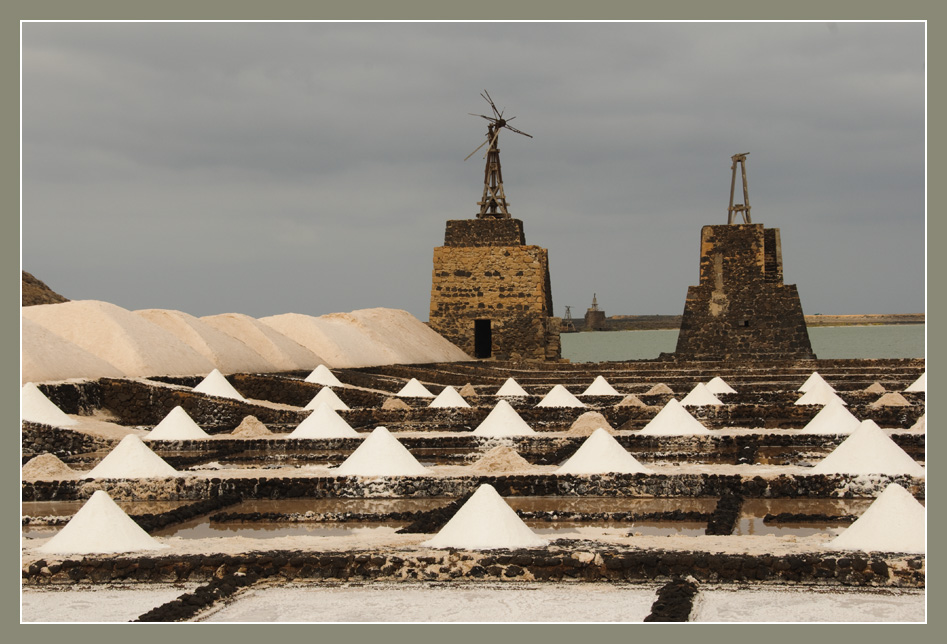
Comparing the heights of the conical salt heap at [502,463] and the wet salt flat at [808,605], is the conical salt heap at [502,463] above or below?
above

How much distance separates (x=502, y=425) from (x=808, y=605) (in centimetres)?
519

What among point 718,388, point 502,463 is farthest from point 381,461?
point 718,388

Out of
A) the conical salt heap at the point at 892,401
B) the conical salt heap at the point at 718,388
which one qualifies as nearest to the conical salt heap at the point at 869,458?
the conical salt heap at the point at 892,401

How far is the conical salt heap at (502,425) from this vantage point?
28.4ft

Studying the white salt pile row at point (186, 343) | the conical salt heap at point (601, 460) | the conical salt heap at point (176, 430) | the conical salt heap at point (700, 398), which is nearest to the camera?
the conical salt heap at point (601, 460)

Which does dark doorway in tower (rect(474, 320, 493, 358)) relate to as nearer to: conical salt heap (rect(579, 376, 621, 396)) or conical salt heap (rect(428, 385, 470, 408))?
conical salt heap (rect(579, 376, 621, 396))

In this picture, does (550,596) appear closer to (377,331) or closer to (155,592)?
(155,592)

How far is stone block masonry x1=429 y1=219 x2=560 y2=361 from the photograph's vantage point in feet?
67.8

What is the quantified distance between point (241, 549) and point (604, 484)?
99.9 inches

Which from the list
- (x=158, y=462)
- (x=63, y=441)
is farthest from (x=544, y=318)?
(x=158, y=462)

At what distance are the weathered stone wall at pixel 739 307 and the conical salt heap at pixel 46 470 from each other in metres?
14.0

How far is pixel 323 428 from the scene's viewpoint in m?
8.70

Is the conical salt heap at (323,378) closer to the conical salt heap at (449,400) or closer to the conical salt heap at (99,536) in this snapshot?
the conical salt heap at (449,400)

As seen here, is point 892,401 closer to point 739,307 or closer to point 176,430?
point 176,430
